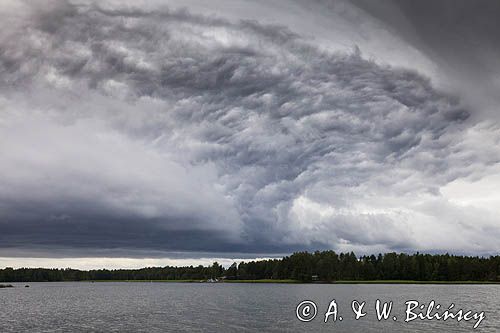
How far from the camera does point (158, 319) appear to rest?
9831cm

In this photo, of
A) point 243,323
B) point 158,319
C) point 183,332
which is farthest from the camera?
point 158,319

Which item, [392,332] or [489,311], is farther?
[489,311]

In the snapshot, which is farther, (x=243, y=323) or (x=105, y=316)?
(x=105, y=316)

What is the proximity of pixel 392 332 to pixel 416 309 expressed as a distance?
40384mm

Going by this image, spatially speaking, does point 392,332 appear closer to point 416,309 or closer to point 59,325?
point 416,309

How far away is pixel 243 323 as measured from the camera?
8856 cm

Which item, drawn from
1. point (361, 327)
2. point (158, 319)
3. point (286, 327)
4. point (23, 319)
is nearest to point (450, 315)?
point (361, 327)

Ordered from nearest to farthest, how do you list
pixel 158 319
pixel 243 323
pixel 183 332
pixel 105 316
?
pixel 183 332 → pixel 243 323 → pixel 158 319 → pixel 105 316

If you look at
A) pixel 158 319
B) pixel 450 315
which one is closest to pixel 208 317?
pixel 158 319

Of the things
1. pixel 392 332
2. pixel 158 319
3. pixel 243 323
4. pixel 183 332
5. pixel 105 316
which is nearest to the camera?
pixel 392 332

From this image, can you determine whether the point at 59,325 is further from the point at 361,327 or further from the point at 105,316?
the point at 361,327

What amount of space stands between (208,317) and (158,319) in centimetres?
1046

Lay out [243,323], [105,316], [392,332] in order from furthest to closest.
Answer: [105,316], [243,323], [392,332]

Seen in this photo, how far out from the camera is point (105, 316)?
107 m
